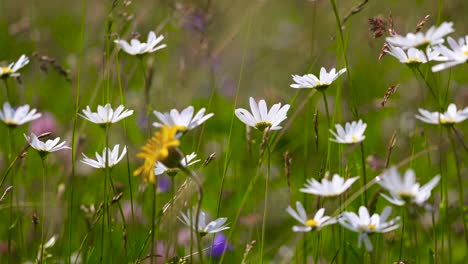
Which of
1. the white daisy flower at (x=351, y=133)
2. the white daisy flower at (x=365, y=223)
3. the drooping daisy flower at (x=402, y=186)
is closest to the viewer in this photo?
the drooping daisy flower at (x=402, y=186)

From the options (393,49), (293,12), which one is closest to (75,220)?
(393,49)

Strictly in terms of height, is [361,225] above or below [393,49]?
below

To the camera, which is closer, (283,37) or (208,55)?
(208,55)

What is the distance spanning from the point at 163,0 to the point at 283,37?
1.81 m

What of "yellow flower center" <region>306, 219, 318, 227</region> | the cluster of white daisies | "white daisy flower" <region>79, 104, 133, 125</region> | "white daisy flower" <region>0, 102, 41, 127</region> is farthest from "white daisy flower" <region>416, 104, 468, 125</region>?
"white daisy flower" <region>0, 102, 41, 127</region>

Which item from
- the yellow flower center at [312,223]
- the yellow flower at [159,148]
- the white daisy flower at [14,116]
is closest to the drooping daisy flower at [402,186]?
the yellow flower center at [312,223]

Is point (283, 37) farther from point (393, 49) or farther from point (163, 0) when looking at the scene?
point (393, 49)

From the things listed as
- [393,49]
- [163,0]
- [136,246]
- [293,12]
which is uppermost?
[393,49]

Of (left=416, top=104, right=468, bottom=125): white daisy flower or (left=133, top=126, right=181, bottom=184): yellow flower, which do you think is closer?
(left=133, top=126, right=181, bottom=184): yellow flower

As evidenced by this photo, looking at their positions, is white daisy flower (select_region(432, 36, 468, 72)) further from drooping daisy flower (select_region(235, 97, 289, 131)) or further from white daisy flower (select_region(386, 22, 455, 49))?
drooping daisy flower (select_region(235, 97, 289, 131))

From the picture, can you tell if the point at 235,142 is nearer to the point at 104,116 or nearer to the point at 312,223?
the point at 104,116

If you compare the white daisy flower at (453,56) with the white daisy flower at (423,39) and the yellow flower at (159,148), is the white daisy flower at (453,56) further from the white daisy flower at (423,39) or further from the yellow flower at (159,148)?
the yellow flower at (159,148)

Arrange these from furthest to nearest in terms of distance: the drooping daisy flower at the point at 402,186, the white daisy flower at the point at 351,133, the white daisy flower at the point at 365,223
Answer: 1. the white daisy flower at the point at 351,133
2. the white daisy flower at the point at 365,223
3. the drooping daisy flower at the point at 402,186

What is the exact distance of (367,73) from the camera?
3178mm
